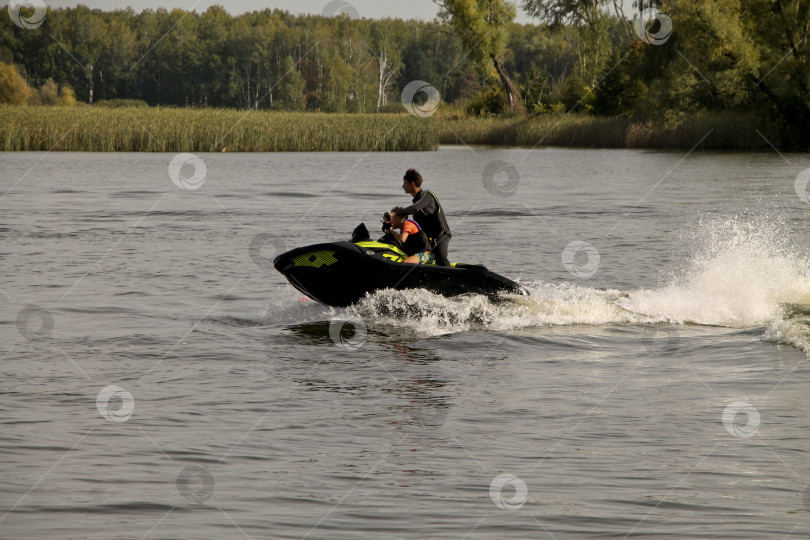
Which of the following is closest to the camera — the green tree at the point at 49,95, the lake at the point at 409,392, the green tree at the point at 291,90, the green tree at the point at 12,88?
the lake at the point at 409,392

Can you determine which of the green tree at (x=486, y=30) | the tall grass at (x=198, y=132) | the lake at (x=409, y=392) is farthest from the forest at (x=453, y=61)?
the lake at (x=409, y=392)

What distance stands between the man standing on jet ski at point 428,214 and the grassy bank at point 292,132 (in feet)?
100

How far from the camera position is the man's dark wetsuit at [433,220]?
1081cm

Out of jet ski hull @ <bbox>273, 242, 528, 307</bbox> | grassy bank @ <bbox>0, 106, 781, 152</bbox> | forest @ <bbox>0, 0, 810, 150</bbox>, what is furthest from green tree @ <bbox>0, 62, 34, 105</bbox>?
jet ski hull @ <bbox>273, 242, 528, 307</bbox>

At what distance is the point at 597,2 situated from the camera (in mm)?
68812

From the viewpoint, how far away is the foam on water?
36.4ft

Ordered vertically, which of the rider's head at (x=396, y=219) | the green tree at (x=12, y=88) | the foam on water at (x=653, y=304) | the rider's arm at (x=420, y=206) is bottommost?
the green tree at (x=12, y=88)

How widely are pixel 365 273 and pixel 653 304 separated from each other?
391cm

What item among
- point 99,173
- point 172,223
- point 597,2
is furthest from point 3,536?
point 597,2

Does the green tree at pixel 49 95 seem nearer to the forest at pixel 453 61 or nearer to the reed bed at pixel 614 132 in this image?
the forest at pixel 453 61

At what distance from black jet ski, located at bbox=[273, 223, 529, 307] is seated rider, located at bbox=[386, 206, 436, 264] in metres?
0.10

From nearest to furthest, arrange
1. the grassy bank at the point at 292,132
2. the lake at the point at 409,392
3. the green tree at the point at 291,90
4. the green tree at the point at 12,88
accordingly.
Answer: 1. the lake at the point at 409,392
2. the grassy bank at the point at 292,132
3. the green tree at the point at 12,88
4. the green tree at the point at 291,90

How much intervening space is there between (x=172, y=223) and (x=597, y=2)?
5383cm

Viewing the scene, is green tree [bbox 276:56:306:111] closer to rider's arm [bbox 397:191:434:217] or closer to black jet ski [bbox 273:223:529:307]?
black jet ski [bbox 273:223:529:307]
